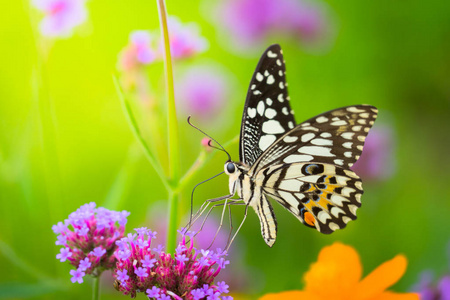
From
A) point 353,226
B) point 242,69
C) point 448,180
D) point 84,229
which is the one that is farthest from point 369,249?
point 84,229

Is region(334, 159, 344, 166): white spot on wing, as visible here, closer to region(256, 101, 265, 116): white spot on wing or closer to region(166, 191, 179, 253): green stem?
region(256, 101, 265, 116): white spot on wing

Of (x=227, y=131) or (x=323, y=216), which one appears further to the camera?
(x=227, y=131)

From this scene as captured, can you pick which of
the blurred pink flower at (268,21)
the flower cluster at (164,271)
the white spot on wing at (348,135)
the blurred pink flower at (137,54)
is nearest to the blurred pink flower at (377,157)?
the blurred pink flower at (268,21)

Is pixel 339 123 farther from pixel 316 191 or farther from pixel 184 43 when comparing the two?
pixel 184 43

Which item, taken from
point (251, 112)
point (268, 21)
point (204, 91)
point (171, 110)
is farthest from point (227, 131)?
point (171, 110)

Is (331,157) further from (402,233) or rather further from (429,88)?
(429,88)

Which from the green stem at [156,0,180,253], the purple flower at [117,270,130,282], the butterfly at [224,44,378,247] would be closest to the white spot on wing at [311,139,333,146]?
the butterfly at [224,44,378,247]
